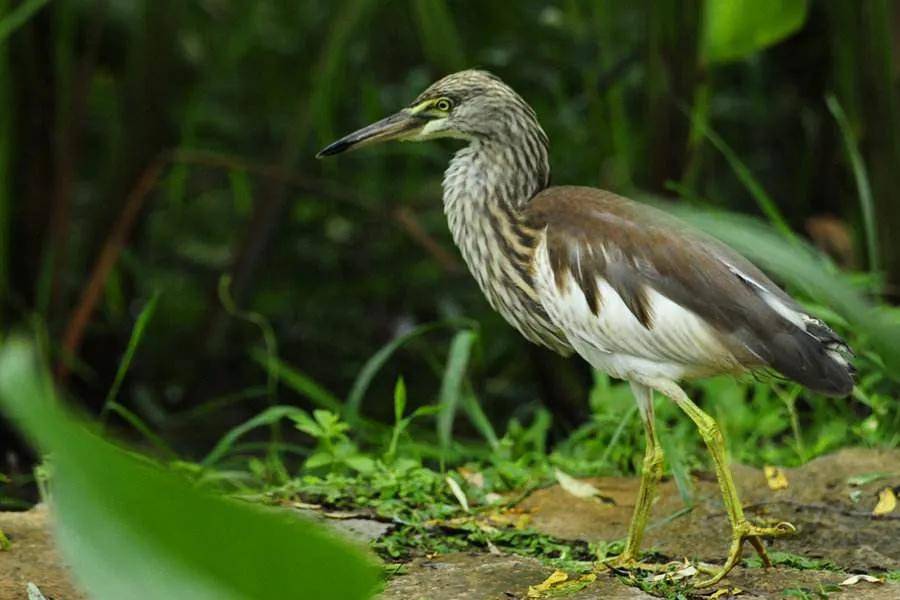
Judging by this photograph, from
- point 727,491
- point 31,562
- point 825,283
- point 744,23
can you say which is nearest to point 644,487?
point 727,491

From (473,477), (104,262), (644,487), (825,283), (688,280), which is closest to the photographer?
(825,283)

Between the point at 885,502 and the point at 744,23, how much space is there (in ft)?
5.13

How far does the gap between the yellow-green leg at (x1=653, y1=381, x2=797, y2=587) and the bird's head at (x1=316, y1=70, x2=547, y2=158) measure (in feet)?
2.59

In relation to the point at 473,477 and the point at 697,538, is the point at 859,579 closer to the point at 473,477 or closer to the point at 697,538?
the point at 697,538

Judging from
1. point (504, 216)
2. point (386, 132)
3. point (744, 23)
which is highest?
point (744, 23)

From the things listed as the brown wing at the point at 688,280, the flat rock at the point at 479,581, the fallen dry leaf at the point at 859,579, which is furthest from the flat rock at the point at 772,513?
the brown wing at the point at 688,280

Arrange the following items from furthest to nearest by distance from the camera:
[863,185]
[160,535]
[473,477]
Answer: [863,185] < [473,477] < [160,535]

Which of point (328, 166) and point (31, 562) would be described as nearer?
point (31, 562)

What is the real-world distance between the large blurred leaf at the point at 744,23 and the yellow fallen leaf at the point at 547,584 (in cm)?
203

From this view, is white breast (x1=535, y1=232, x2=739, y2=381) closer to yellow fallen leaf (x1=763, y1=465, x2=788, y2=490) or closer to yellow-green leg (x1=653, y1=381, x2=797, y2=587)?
yellow-green leg (x1=653, y1=381, x2=797, y2=587)

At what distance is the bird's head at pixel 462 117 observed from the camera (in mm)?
3303

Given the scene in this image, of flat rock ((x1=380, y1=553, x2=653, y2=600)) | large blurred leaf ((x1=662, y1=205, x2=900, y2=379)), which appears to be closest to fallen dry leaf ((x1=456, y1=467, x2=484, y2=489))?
flat rock ((x1=380, y1=553, x2=653, y2=600))

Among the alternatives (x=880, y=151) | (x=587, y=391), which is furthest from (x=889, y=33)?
(x=587, y=391)

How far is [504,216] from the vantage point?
10.4 ft
